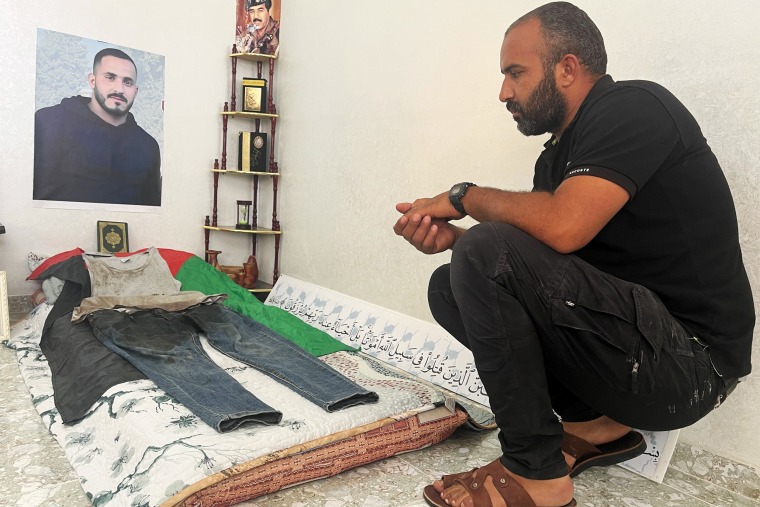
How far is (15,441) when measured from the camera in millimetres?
1782

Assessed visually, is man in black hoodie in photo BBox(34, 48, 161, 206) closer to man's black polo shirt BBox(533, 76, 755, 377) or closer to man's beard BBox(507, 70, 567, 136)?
man's beard BBox(507, 70, 567, 136)

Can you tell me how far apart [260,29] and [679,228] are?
339 cm

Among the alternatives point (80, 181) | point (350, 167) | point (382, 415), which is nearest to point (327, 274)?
point (350, 167)

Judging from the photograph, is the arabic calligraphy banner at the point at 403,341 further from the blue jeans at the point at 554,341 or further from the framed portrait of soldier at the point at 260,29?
the framed portrait of soldier at the point at 260,29

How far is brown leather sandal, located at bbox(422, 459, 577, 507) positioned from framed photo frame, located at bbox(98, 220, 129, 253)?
2960mm

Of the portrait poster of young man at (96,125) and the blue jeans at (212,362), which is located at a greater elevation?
the portrait poster of young man at (96,125)

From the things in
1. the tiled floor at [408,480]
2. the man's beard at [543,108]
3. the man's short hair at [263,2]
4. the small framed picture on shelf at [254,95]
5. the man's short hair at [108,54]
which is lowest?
the tiled floor at [408,480]

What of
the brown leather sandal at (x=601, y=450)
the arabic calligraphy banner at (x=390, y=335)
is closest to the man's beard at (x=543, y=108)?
the brown leather sandal at (x=601, y=450)

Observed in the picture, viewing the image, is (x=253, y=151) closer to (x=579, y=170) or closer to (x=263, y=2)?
(x=263, y=2)

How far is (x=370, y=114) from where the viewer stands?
10.8 ft

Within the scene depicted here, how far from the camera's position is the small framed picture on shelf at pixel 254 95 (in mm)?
4070

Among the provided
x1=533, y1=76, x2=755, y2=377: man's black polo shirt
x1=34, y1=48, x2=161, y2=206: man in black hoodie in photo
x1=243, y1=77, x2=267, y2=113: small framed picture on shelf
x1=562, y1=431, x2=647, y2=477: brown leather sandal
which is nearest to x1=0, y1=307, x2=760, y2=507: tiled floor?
x1=562, y1=431, x2=647, y2=477: brown leather sandal

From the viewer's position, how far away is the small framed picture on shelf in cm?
407

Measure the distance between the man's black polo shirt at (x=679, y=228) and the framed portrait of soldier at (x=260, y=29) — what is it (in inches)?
122
